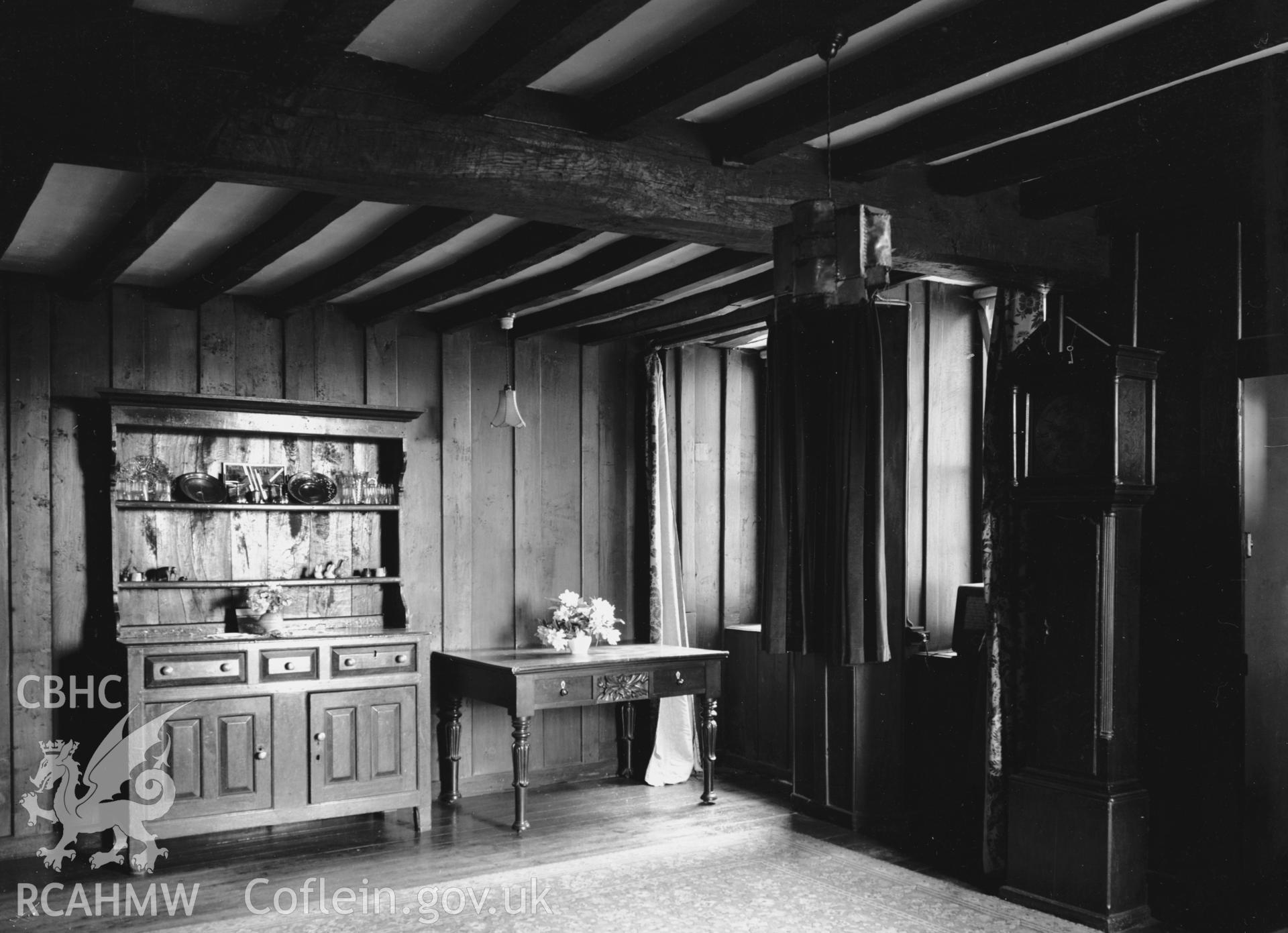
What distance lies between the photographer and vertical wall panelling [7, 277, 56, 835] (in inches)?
212

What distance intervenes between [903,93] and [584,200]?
1.05 meters

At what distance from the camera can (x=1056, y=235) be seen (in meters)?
4.62

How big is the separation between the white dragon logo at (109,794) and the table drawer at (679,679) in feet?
8.07

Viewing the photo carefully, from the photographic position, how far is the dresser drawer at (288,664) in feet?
17.7

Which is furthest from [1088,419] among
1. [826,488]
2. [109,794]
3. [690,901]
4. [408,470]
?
[109,794]

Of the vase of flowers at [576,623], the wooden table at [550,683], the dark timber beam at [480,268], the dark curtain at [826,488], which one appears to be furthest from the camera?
the vase of flowers at [576,623]

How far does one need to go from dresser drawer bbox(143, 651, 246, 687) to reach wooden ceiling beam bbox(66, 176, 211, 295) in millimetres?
1784

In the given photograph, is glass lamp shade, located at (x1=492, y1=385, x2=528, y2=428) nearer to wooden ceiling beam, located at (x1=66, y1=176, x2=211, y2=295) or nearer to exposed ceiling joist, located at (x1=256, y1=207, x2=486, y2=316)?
exposed ceiling joist, located at (x1=256, y1=207, x2=486, y2=316)

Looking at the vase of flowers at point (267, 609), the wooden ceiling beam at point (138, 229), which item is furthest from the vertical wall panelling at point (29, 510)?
the vase of flowers at point (267, 609)

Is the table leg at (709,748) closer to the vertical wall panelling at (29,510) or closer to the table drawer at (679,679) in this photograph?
the table drawer at (679,679)

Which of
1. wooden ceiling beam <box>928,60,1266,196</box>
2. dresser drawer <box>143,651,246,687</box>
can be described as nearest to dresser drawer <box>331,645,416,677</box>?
dresser drawer <box>143,651,246,687</box>

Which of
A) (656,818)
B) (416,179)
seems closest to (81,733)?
(656,818)

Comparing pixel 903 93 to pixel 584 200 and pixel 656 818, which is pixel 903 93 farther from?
pixel 656 818

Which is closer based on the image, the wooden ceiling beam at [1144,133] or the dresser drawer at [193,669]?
the wooden ceiling beam at [1144,133]
